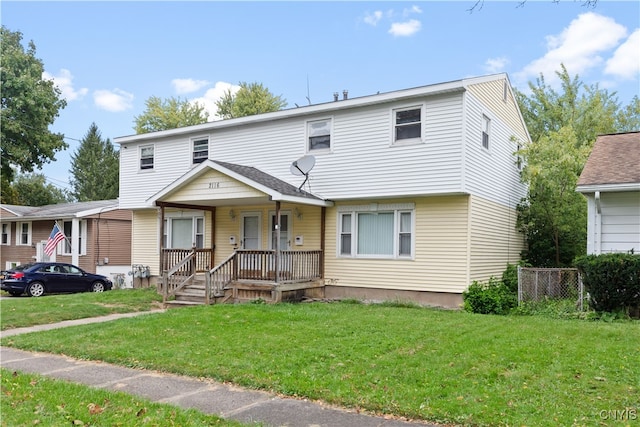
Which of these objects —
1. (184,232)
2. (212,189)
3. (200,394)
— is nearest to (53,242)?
(184,232)

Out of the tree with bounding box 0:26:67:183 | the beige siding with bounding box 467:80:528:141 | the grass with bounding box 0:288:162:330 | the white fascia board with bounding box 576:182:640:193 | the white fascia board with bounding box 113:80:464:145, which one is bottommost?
the grass with bounding box 0:288:162:330

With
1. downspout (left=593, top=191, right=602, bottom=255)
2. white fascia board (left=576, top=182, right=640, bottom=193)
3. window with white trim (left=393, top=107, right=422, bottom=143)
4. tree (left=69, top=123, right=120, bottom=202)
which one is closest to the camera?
white fascia board (left=576, top=182, right=640, bottom=193)

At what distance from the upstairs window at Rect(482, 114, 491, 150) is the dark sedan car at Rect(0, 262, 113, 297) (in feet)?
50.3

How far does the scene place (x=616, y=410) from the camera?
16.4 feet

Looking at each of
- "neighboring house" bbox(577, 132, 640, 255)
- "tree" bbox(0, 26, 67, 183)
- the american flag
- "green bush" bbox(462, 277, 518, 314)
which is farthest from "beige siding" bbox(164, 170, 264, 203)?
"tree" bbox(0, 26, 67, 183)

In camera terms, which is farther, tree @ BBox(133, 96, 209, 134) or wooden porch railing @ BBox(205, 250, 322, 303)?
tree @ BBox(133, 96, 209, 134)

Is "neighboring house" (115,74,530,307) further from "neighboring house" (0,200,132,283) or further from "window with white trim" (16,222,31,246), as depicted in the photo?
"window with white trim" (16,222,31,246)

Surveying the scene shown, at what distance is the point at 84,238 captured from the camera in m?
24.1

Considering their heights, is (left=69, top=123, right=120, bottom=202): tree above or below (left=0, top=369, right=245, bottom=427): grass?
above

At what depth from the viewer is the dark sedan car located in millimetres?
18156

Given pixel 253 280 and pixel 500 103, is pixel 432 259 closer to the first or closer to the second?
pixel 253 280

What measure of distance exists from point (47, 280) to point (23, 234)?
10.7 metres

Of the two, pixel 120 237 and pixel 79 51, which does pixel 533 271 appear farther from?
pixel 120 237

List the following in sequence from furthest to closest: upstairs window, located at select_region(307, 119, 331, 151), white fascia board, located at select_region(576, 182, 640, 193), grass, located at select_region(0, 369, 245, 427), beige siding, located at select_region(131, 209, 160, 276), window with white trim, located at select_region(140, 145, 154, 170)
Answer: beige siding, located at select_region(131, 209, 160, 276) → window with white trim, located at select_region(140, 145, 154, 170) → upstairs window, located at select_region(307, 119, 331, 151) → white fascia board, located at select_region(576, 182, 640, 193) → grass, located at select_region(0, 369, 245, 427)
